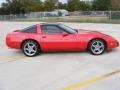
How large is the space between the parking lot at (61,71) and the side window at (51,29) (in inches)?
32.0

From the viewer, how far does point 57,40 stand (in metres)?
11.2

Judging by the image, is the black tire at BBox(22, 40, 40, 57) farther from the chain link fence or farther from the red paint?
the chain link fence

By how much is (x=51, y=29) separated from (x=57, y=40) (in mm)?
548

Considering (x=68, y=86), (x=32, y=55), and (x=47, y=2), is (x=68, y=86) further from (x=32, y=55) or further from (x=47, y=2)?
(x=47, y=2)

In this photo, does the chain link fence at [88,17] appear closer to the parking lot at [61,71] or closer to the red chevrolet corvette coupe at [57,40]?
the red chevrolet corvette coupe at [57,40]

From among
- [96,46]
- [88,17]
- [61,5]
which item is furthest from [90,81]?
[61,5]

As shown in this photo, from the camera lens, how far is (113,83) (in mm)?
7434

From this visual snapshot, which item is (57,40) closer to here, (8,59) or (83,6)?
(8,59)

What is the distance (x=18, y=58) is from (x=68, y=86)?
13.8 ft

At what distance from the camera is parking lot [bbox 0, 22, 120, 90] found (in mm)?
7434

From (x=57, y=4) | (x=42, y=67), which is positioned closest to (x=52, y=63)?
(x=42, y=67)

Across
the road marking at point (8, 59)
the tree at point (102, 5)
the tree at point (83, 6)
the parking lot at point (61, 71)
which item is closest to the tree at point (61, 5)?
the tree at point (83, 6)

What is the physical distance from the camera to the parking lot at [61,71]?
7434 mm

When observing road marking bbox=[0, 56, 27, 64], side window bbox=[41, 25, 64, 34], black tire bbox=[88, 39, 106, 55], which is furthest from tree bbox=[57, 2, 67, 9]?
black tire bbox=[88, 39, 106, 55]
